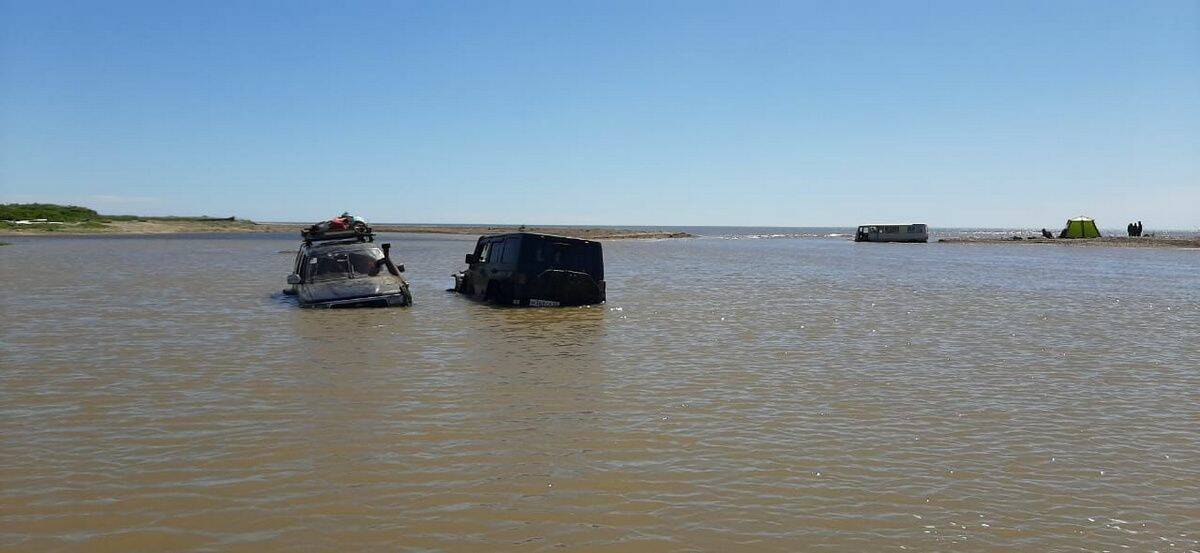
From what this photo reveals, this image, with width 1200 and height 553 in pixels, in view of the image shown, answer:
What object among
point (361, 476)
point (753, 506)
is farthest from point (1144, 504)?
point (361, 476)

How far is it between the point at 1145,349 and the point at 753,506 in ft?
40.0

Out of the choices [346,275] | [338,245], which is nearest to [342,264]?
[346,275]

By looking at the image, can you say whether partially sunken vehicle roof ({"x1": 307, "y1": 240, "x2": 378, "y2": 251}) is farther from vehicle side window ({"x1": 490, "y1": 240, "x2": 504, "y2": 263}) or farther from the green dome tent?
the green dome tent

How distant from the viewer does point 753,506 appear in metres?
6.48

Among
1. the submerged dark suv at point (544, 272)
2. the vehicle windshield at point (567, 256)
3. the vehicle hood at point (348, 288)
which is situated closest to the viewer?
the vehicle hood at point (348, 288)

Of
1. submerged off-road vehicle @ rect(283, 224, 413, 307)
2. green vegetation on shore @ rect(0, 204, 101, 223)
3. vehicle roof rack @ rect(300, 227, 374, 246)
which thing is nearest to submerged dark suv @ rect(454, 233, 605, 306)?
submerged off-road vehicle @ rect(283, 224, 413, 307)

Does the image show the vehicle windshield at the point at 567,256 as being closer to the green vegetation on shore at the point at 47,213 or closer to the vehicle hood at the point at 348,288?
the vehicle hood at the point at 348,288

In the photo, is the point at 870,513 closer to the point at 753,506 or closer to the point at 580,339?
the point at 753,506

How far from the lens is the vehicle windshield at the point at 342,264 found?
21.3 m

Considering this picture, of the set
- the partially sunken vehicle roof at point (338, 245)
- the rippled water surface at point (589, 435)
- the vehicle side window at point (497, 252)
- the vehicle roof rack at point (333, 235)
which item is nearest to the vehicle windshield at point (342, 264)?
the partially sunken vehicle roof at point (338, 245)

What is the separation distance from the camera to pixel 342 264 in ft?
70.8

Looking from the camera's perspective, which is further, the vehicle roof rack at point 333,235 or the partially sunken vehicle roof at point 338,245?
the vehicle roof rack at point 333,235

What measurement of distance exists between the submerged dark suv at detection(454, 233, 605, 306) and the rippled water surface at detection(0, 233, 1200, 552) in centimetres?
354

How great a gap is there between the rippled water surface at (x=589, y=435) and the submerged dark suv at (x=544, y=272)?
354 cm
